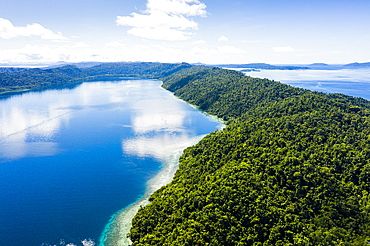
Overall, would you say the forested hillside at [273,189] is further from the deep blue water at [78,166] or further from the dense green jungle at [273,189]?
the deep blue water at [78,166]

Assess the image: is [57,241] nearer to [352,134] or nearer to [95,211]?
[95,211]

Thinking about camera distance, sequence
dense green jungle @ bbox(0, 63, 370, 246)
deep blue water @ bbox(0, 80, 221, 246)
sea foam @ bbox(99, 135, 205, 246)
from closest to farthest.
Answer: dense green jungle @ bbox(0, 63, 370, 246), sea foam @ bbox(99, 135, 205, 246), deep blue water @ bbox(0, 80, 221, 246)

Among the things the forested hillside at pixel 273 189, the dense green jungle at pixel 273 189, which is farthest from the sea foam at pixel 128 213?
the forested hillside at pixel 273 189

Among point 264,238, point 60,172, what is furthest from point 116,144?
point 264,238

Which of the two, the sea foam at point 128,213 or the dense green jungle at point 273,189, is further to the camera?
the sea foam at point 128,213

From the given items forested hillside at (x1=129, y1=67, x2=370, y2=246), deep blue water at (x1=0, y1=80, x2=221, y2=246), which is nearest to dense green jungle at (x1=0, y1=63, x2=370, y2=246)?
forested hillside at (x1=129, y1=67, x2=370, y2=246)

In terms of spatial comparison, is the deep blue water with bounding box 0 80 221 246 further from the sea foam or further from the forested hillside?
the forested hillside
